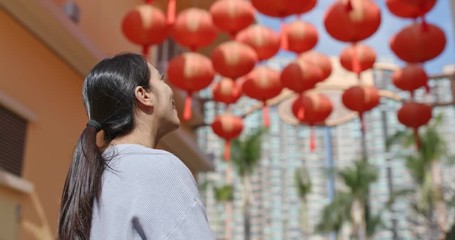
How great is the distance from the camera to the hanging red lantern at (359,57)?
219 inches

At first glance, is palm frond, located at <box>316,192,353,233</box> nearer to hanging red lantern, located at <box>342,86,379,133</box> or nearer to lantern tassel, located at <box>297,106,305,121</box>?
lantern tassel, located at <box>297,106,305,121</box>

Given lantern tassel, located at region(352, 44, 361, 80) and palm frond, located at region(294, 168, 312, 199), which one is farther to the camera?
palm frond, located at region(294, 168, 312, 199)

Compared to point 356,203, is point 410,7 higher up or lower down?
higher up

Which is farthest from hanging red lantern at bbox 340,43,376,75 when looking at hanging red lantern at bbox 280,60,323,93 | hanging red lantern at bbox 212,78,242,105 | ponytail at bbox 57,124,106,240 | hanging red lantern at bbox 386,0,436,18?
ponytail at bbox 57,124,106,240

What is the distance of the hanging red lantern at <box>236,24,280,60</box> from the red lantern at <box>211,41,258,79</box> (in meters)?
0.28

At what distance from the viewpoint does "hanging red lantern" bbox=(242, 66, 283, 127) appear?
18.4ft

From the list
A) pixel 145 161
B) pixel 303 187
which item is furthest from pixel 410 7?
pixel 303 187

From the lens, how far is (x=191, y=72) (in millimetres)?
5168

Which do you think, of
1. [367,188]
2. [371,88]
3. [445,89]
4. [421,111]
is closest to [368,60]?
[371,88]

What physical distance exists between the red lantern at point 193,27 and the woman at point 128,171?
3.89m

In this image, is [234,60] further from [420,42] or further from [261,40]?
[420,42]

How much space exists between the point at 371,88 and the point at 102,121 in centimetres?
459

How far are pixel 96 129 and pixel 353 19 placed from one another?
3655mm

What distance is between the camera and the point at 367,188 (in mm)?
25594
